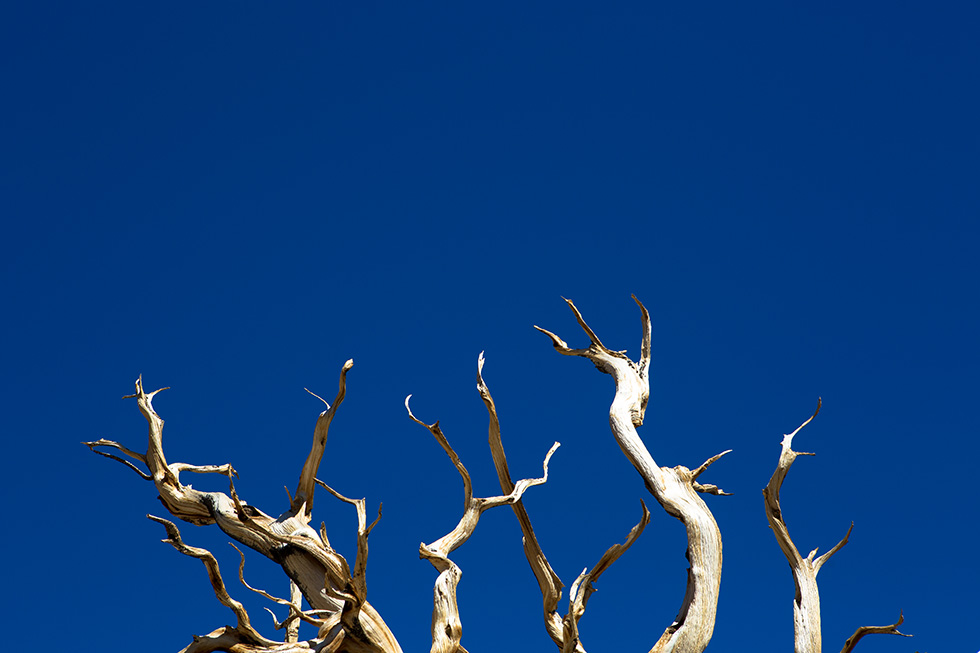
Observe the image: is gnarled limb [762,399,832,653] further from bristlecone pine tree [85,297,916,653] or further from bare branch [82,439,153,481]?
bare branch [82,439,153,481]

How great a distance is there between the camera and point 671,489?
4.89 metres

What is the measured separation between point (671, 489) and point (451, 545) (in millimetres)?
1241

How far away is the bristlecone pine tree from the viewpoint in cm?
444

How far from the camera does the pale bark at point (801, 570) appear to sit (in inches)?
188

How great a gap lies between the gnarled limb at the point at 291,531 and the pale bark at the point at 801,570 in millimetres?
2203

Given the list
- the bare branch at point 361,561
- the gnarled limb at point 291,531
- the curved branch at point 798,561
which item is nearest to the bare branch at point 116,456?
the gnarled limb at point 291,531

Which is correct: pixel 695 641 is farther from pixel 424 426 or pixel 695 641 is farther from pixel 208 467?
pixel 208 467

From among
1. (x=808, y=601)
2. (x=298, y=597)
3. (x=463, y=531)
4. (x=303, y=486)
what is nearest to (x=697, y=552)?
(x=808, y=601)

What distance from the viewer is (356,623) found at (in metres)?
4.32

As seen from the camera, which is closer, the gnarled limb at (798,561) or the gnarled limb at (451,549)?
the gnarled limb at (451,549)

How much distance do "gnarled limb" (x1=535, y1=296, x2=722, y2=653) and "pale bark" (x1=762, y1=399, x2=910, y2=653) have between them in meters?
0.37

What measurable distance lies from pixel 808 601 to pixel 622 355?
176 cm

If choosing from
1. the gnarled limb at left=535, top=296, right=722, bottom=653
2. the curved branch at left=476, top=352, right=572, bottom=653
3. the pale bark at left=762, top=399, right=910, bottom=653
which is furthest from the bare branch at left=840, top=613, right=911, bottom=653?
the curved branch at left=476, top=352, right=572, bottom=653

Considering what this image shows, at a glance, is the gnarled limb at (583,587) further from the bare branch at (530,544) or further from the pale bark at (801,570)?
the pale bark at (801,570)
